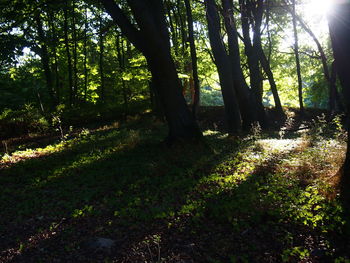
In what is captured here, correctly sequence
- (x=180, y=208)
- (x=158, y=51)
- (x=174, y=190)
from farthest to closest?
(x=158, y=51), (x=174, y=190), (x=180, y=208)

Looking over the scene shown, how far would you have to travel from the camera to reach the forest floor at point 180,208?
4.25 m

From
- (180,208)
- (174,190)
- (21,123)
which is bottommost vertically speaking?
Answer: (180,208)

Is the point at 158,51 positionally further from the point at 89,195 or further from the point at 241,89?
the point at 241,89

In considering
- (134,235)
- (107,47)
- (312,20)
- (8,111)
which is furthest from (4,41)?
(107,47)

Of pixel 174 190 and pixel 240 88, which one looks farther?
pixel 240 88

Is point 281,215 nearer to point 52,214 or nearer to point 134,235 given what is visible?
point 134,235

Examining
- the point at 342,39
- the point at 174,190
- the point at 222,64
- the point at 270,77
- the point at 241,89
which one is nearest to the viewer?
the point at 342,39

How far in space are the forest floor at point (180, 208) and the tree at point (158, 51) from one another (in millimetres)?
1439

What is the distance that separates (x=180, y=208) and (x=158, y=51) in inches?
232

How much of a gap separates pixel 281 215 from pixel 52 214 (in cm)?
450

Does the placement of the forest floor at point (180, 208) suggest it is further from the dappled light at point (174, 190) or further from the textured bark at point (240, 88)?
the textured bark at point (240, 88)

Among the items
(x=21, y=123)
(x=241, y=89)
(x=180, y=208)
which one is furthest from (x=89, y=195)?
(x=21, y=123)

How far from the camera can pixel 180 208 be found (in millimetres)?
5559

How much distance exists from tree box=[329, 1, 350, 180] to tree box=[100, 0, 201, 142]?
5781 millimetres
